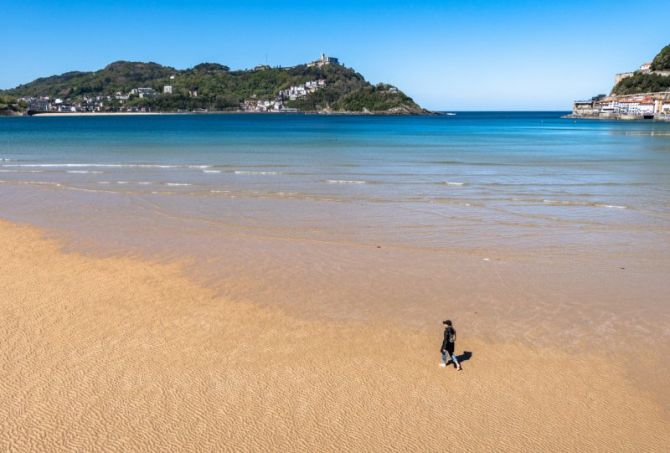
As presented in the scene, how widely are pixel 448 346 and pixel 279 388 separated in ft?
10.7

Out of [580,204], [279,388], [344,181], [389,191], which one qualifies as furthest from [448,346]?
[344,181]

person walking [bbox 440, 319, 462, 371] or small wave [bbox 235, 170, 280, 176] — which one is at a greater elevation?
small wave [bbox 235, 170, 280, 176]

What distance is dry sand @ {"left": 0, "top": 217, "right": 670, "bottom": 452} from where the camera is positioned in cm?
787

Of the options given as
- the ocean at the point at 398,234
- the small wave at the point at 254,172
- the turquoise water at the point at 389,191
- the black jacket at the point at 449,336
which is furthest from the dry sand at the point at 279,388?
the small wave at the point at 254,172

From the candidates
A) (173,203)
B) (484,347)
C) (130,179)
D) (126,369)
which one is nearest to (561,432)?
(484,347)

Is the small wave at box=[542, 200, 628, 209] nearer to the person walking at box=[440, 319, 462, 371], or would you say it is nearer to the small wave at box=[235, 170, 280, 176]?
the person walking at box=[440, 319, 462, 371]

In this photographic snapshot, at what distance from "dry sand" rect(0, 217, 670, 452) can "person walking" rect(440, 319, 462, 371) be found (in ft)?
0.68

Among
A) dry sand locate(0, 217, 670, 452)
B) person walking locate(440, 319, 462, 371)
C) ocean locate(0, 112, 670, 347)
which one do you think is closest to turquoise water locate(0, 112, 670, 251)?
ocean locate(0, 112, 670, 347)

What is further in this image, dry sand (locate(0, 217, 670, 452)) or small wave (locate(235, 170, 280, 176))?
small wave (locate(235, 170, 280, 176))

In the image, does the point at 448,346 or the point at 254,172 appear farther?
the point at 254,172

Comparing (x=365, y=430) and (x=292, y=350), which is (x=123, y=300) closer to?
(x=292, y=350)

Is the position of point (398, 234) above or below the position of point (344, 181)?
below

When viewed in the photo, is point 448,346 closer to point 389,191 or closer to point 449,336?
point 449,336

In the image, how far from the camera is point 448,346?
9.83m
